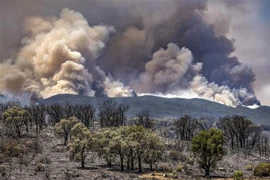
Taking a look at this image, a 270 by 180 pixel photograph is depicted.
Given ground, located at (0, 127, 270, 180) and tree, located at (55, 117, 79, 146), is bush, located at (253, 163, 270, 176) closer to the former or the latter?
ground, located at (0, 127, 270, 180)

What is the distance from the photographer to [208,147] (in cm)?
9112

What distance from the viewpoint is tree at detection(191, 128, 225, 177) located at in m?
91.3

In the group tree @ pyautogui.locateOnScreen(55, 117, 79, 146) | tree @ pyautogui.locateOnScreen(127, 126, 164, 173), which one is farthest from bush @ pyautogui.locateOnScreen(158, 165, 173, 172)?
tree @ pyautogui.locateOnScreen(55, 117, 79, 146)

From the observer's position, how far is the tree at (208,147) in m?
91.3

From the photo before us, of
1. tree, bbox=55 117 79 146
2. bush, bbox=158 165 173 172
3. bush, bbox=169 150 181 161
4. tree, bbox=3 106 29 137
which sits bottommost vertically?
bush, bbox=158 165 173 172

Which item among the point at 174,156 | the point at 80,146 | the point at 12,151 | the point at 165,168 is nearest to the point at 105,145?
the point at 80,146

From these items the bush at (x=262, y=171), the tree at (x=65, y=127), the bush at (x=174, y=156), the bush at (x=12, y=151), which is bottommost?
the bush at (x=262, y=171)

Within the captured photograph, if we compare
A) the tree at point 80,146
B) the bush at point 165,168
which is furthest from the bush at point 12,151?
the bush at point 165,168

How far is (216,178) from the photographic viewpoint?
285 feet

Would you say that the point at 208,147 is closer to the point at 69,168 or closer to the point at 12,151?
the point at 69,168

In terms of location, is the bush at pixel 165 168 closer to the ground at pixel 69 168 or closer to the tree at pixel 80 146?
the ground at pixel 69 168

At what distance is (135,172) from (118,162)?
627 inches

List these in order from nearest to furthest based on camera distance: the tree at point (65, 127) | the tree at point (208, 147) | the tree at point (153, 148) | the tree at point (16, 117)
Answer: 1. the tree at point (208, 147)
2. the tree at point (153, 148)
3. the tree at point (65, 127)
4. the tree at point (16, 117)

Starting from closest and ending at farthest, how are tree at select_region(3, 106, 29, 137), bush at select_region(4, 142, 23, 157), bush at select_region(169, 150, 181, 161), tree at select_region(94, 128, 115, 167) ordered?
tree at select_region(94, 128, 115, 167) → bush at select_region(4, 142, 23, 157) → bush at select_region(169, 150, 181, 161) → tree at select_region(3, 106, 29, 137)
